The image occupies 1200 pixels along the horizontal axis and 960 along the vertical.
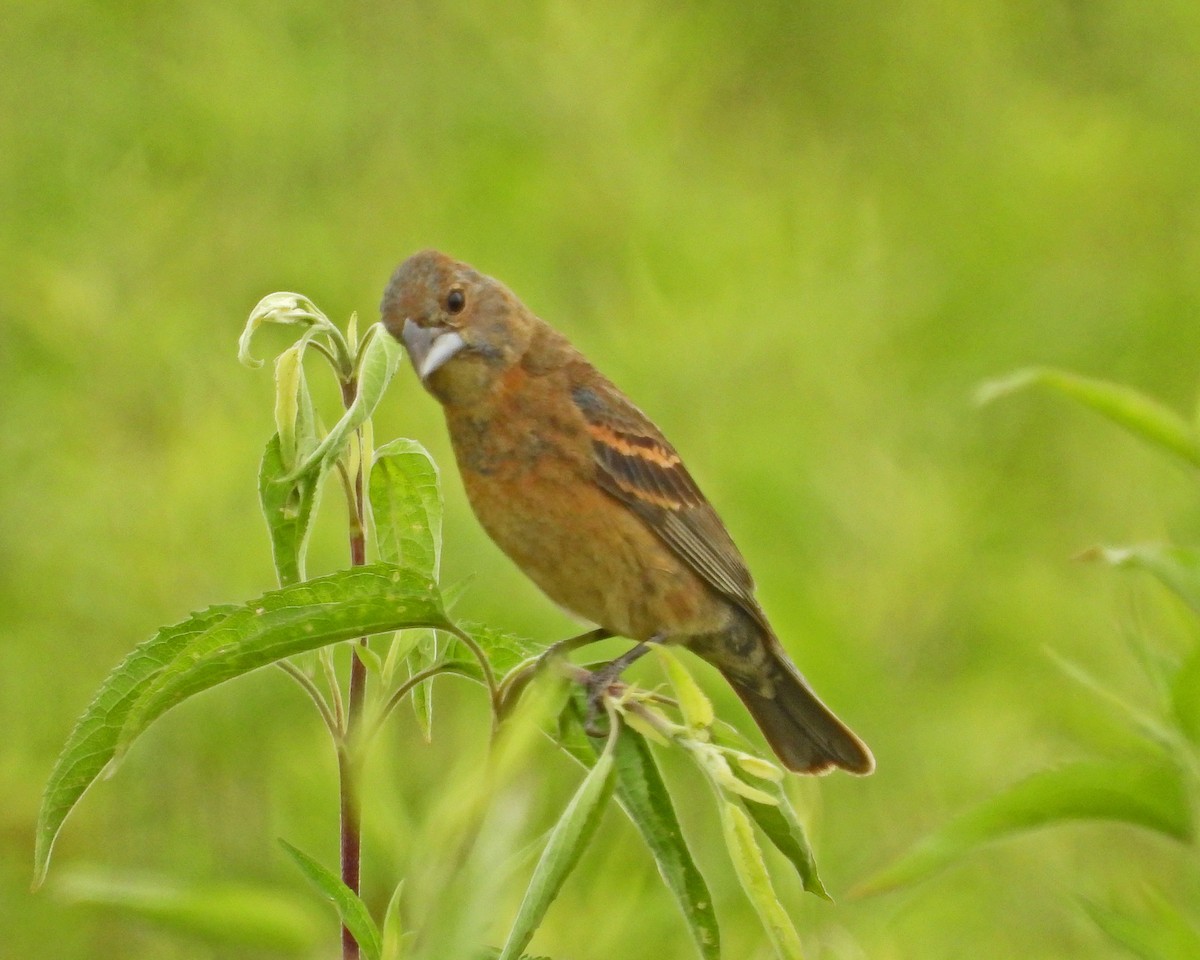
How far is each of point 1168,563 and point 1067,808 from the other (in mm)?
295

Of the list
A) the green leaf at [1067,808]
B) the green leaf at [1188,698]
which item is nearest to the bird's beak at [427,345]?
the green leaf at [1067,808]

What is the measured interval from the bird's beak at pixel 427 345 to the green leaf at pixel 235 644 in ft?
4.30

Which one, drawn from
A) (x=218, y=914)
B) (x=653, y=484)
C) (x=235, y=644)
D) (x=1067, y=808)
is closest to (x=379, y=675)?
(x=235, y=644)

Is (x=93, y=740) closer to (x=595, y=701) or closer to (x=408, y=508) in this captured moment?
(x=408, y=508)

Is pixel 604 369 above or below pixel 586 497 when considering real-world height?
above

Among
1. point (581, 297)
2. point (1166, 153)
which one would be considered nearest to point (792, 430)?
point (581, 297)

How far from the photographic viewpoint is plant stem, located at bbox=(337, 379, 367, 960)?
1.56 meters

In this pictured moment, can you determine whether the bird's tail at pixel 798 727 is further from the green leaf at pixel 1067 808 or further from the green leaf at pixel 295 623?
the green leaf at pixel 295 623

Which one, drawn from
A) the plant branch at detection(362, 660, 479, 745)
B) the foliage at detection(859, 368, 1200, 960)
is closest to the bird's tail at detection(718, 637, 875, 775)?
the foliage at detection(859, 368, 1200, 960)

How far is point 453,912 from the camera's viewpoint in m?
1.39

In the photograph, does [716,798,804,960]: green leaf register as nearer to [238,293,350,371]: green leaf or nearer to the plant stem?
the plant stem

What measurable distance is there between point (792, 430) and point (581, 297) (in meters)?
0.82

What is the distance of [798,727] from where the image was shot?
3115 mm

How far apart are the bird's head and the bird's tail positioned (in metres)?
0.72
